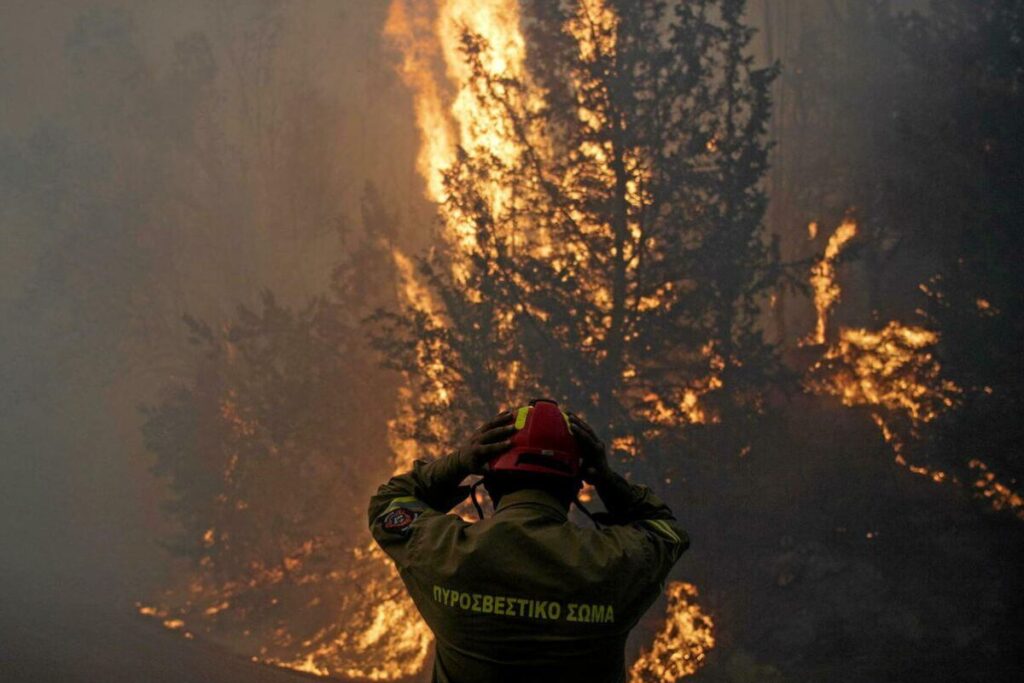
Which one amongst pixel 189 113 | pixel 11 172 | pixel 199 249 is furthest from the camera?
pixel 11 172

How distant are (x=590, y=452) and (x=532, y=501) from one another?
261 millimetres

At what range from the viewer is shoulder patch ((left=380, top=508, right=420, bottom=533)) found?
8.38 ft

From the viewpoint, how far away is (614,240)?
13.2 meters

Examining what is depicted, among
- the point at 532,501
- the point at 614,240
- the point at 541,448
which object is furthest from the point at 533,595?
the point at 614,240

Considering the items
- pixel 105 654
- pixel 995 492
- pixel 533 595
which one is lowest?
pixel 533 595

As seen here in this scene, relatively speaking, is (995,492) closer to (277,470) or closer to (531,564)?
(531,564)

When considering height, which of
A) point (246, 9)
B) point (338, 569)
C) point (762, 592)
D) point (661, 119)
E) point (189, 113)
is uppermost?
point (246, 9)

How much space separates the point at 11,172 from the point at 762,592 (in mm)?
44967

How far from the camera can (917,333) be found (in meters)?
15.8

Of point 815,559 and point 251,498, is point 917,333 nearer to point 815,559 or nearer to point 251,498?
point 815,559

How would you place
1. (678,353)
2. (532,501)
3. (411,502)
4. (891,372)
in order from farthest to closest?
(891,372) < (678,353) < (411,502) < (532,501)

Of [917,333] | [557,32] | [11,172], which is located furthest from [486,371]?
[11,172]

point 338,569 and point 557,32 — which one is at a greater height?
point 557,32

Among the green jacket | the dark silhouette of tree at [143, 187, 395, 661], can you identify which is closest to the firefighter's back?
the green jacket
